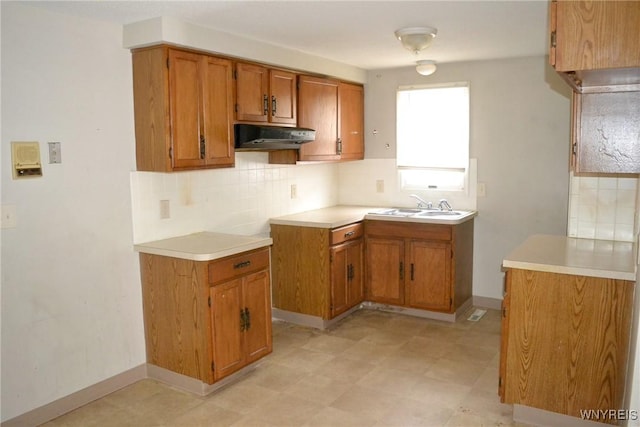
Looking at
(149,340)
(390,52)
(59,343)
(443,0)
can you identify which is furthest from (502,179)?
(59,343)

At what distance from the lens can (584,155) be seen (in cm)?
269

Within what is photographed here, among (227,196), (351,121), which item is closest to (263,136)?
(227,196)

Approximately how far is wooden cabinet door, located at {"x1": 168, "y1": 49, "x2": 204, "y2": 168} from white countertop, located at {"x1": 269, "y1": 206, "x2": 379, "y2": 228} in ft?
3.83

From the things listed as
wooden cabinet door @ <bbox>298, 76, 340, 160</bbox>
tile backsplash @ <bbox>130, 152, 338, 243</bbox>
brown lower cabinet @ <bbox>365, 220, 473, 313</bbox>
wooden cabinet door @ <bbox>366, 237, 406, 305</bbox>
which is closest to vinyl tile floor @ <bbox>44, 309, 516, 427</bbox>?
brown lower cabinet @ <bbox>365, 220, 473, 313</bbox>

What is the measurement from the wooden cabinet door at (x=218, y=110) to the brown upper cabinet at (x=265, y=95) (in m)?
0.10

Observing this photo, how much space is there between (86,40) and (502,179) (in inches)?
134

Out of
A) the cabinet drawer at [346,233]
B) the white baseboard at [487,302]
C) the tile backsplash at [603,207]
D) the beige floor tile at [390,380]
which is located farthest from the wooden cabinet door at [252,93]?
the white baseboard at [487,302]

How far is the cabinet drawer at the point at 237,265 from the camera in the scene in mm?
3061

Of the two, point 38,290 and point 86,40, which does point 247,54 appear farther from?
point 38,290

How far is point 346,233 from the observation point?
433 cm

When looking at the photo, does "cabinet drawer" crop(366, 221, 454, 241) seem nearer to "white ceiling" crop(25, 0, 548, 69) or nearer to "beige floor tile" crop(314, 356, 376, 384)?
"beige floor tile" crop(314, 356, 376, 384)

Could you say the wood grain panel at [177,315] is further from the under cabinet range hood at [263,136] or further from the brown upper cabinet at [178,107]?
the under cabinet range hood at [263,136]

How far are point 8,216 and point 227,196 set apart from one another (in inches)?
63.2

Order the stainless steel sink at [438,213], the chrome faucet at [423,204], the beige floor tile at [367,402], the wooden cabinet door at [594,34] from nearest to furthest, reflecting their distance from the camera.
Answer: the wooden cabinet door at [594,34]
the beige floor tile at [367,402]
the stainless steel sink at [438,213]
the chrome faucet at [423,204]
